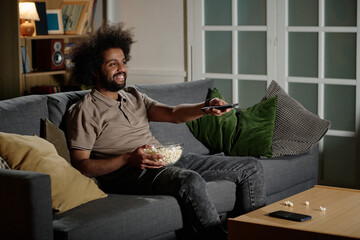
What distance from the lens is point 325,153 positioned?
4.65 m

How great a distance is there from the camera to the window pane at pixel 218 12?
16.4ft

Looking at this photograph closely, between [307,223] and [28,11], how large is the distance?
Result: 10.3ft

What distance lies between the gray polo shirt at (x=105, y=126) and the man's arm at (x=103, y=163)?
50 mm

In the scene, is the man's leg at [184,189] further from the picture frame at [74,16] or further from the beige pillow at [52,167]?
the picture frame at [74,16]

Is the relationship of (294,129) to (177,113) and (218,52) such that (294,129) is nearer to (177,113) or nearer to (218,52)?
(177,113)

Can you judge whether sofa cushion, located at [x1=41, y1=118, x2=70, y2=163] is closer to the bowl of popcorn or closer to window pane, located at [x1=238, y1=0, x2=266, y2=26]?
the bowl of popcorn

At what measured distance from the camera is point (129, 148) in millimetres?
3166

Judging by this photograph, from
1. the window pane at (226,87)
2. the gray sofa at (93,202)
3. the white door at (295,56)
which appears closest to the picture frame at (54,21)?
the white door at (295,56)

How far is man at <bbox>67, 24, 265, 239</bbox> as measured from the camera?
2.89 meters

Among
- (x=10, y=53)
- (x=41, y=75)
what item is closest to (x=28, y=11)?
(x=10, y=53)

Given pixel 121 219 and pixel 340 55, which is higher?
pixel 340 55

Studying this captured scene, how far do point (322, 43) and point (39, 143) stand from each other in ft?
8.21

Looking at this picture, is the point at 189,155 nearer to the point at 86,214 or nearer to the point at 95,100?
the point at 95,100

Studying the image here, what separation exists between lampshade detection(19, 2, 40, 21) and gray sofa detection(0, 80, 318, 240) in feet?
5.11
